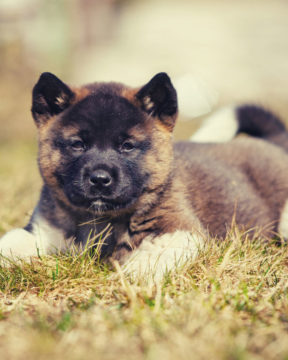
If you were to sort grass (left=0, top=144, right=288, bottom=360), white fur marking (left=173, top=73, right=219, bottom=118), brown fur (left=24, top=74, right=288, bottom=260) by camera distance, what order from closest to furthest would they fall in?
grass (left=0, top=144, right=288, bottom=360)
brown fur (left=24, top=74, right=288, bottom=260)
white fur marking (left=173, top=73, right=219, bottom=118)

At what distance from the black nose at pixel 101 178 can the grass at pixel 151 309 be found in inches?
18.7

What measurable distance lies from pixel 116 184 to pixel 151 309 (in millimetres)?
973

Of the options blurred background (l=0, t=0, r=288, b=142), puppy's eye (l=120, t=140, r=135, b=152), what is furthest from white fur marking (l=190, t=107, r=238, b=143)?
blurred background (l=0, t=0, r=288, b=142)

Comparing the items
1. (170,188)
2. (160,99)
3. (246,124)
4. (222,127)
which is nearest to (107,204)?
(170,188)

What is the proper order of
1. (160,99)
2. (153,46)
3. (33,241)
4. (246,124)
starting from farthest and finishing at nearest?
(153,46) → (246,124) → (160,99) → (33,241)

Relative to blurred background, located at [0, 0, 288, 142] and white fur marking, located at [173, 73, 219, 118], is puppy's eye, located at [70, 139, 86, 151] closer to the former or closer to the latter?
white fur marking, located at [173, 73, 219, 118]

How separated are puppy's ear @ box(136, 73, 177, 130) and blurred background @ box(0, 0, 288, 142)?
686 cm

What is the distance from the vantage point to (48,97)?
11.3 ft

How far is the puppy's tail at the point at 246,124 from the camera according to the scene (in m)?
4.93

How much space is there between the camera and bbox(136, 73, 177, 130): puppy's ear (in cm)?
341

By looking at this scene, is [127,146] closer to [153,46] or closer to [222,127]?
[222,127]

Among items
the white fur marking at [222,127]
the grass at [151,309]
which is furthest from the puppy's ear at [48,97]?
the white fur marking at [222,127]

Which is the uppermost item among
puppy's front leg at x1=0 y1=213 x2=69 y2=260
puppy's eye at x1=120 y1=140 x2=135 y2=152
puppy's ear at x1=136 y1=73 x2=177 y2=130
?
puppy's ear at x1=136 y1=73 x2=177 y2=130

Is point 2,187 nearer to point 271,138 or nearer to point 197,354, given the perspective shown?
point 271,138
